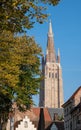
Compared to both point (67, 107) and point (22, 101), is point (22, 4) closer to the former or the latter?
point (22, 101)

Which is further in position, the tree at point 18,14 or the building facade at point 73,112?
the building facade at point 73,112

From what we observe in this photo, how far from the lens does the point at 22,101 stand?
4178 cm

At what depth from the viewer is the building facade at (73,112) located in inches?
2489

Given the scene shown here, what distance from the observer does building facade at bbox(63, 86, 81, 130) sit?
6323cm

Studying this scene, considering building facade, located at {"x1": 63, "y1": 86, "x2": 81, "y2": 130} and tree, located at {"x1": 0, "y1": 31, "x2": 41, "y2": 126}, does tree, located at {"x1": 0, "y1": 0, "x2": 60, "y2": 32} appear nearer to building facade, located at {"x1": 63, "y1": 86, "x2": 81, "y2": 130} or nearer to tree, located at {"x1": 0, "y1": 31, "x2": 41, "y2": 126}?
tree, located at {"x1": 0, "y1": 31, "x2": 41, "y2": 126}

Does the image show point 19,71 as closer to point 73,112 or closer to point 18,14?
point 18,14

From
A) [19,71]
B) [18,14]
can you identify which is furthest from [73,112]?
[18,14]

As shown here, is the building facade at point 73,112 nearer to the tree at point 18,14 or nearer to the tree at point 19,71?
the tree at point 19,71

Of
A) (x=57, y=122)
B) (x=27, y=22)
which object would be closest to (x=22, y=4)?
(x=27, y=22)

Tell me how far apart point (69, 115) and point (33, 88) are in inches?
1144

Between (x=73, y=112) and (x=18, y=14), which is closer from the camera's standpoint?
(x=18, y=14)

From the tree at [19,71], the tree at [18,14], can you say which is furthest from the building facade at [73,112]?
the tree at [18,14]

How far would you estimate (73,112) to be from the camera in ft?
222

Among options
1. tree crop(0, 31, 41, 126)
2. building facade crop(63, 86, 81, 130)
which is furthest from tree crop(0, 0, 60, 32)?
building facade crop(63, 86, 81, 130)
